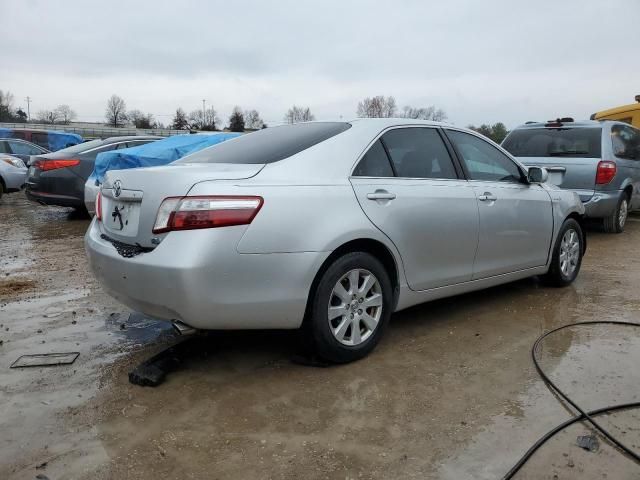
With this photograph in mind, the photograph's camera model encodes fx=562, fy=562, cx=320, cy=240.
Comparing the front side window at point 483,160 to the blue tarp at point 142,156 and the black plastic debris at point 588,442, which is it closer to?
the black plastic debris at point 588,442

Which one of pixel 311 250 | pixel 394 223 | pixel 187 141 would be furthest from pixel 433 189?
pixel 187 141

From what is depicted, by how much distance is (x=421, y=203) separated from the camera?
3.74m

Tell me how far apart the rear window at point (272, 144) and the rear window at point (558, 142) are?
16.7 feet

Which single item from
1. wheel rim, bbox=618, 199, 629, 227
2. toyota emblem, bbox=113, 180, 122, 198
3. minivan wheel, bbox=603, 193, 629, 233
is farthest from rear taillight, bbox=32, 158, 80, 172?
wheel rim, bbox=618, 199, 629, 227

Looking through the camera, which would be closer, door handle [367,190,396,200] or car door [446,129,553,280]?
door handle [367,190,396,200]

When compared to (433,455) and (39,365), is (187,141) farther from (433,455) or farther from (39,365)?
(433,455)

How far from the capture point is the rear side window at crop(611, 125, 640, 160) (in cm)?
800

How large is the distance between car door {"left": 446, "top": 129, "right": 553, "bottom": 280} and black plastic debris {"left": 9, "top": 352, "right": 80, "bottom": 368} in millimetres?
2870

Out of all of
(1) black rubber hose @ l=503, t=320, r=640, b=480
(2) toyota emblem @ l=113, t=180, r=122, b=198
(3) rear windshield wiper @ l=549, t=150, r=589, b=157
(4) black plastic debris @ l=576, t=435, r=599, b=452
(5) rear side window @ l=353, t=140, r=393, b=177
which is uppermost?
(5) rear side window @ l=353, t=140, r=393, b=177

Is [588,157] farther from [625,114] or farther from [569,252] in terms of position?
[625,114]

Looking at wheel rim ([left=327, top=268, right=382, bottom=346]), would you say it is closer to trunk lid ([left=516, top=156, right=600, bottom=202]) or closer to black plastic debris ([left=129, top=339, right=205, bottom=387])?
black plastic debris ([left=129, top=339, right=205, bottom=387])

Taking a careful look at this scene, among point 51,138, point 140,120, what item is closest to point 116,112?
point 140,120

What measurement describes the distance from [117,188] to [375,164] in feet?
5.25

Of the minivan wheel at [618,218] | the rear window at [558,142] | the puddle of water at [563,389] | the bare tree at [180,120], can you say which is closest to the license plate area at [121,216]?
the puddle of water at [563,389]
